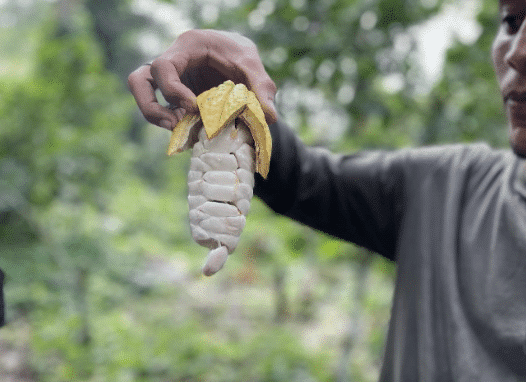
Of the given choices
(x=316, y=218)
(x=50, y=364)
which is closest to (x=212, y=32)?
(x=316, y=218)

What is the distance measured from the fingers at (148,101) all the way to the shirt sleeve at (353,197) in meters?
0.49

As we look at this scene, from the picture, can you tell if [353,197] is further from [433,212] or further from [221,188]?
[221,188]

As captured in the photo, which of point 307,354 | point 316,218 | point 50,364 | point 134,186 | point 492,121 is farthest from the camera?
point 134,186

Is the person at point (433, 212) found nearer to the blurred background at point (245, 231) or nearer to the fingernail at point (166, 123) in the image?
the fingernail at point (166, 123)

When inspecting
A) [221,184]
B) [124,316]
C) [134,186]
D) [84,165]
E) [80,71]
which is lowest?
[221,184]

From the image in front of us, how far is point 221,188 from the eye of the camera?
0.48 metres

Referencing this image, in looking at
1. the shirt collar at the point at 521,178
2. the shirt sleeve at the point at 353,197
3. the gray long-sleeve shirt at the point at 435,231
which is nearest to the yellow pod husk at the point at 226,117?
the gray long-sleeve shirt at the point at 435,231

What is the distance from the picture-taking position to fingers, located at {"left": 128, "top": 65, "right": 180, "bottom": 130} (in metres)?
0.51

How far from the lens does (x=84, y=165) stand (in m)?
2.97

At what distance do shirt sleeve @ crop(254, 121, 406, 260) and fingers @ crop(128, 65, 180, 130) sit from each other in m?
0.49

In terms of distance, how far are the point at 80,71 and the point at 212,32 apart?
9.04 ft

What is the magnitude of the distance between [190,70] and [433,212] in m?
0.61

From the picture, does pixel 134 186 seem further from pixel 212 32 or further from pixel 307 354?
pixel 212 32

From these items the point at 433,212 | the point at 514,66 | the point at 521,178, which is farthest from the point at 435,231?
the point at 514,66
